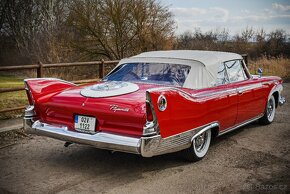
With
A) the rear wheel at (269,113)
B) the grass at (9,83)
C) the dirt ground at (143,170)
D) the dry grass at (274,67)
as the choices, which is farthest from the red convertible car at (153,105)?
the dry grass at (274,67)

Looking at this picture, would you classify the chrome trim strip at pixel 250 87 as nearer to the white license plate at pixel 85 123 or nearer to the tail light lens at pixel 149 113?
the tail light lens at pixel 149 113

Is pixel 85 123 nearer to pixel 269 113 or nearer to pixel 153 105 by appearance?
pixel 153 105

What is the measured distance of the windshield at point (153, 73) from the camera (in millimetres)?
4691

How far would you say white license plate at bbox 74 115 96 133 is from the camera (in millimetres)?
3989

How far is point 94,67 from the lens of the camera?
20266mm

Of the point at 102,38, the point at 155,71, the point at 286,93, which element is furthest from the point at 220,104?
the point at 102,38

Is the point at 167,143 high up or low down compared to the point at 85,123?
down

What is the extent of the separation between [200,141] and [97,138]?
1450 millimetres

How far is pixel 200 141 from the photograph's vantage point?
4.64 meters

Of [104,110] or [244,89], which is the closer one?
[104,110]

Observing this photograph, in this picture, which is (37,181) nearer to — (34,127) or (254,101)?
(34,127)

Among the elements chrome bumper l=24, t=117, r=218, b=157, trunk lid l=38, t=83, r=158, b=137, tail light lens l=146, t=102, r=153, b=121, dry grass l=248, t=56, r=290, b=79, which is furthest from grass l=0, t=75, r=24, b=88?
tail light lens l=146, t=102, r=153, b=121

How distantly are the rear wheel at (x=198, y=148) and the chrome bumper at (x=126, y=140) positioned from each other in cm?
20

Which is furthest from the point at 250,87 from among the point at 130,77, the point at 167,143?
the point at 167,143
